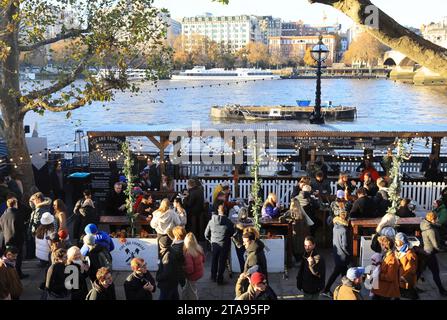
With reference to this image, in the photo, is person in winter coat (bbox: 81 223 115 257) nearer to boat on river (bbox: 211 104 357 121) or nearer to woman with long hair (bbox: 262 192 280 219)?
woman with long hair (bbox: 262 192 280 219)

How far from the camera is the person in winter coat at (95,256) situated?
696cm

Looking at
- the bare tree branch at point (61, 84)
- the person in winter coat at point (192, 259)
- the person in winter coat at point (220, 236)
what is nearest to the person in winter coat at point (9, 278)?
the person in winter coat at point (192, 259)

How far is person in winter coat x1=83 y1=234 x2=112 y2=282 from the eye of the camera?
6.96 m

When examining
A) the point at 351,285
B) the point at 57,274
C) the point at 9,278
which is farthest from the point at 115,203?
the point at 351,285

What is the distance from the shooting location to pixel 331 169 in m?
15.5

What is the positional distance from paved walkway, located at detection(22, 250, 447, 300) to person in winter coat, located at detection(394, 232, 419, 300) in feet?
1.25

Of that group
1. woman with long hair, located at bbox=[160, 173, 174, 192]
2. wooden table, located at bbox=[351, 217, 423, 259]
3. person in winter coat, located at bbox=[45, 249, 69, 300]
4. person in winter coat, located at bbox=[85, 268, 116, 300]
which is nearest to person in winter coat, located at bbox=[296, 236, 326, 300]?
person in winter coat, located at bbox=[85, 268, 116, 300]

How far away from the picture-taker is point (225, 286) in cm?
820

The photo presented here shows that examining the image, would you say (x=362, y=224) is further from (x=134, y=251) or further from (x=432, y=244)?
(x=134, y=251)

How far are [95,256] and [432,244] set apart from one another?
4.61 metres
